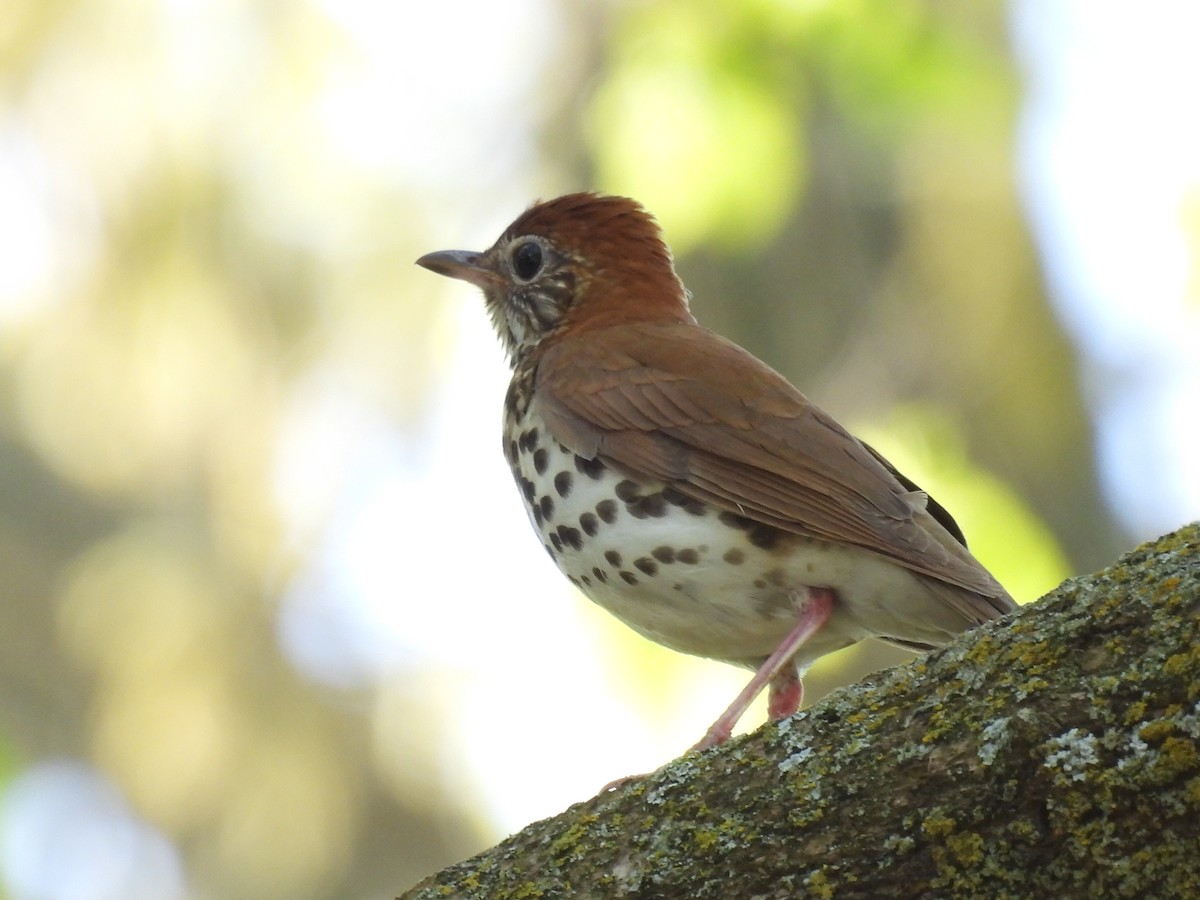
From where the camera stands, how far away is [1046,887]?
183cm

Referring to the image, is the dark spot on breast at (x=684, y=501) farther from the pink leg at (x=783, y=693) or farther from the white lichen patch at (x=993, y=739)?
the white lichen patch at (x=993, y=739)

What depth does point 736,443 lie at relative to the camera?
3545mm

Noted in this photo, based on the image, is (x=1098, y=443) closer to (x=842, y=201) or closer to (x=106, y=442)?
(x=842, y=201)

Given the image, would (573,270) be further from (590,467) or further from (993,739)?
(993,739)

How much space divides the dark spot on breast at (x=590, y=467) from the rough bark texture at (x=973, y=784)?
52.5 inches

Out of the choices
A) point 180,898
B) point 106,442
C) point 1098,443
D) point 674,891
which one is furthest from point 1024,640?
point 106,442

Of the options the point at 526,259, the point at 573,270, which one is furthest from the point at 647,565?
the point at 526,259

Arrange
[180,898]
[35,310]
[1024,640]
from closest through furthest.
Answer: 1. [1024,640]
2. [180,898]
3. [35,310]

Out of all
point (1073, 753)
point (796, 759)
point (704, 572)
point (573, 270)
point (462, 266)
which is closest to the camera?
point (1073, 753)

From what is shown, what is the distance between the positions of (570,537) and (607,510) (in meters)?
0.12

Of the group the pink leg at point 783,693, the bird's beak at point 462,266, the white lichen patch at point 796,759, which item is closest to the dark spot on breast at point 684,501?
the pink leg at point 783,693

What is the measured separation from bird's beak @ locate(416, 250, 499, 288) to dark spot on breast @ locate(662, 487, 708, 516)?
1.46 m

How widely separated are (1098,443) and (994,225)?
1.11 metres

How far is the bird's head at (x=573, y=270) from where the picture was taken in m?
4.51
